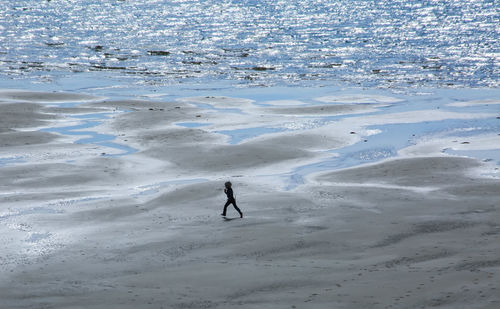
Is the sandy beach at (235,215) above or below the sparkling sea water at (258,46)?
below

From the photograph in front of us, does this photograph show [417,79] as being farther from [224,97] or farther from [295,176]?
[295,176]

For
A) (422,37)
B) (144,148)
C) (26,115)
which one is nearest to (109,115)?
(26,115)

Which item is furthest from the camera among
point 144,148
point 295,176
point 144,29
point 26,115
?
point 144,29

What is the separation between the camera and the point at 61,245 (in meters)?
18.5

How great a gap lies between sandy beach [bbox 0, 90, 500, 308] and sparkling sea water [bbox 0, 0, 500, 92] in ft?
44.1

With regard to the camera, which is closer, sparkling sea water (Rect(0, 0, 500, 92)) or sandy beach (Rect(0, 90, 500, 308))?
sandy beach (Rect(0, 90, 500, 308))

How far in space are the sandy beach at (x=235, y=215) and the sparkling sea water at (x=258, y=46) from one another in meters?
13.4

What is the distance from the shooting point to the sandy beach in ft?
49.3

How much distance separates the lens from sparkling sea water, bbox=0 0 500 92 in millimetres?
50375

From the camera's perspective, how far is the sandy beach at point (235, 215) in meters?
15.0

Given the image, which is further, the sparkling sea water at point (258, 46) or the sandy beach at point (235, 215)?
the sparkling sea water at point (258, 46)

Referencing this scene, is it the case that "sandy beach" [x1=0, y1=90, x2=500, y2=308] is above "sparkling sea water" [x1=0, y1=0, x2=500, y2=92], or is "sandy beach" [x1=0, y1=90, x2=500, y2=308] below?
below

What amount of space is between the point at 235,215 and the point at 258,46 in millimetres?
47797

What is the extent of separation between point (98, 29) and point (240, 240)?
70.1m
